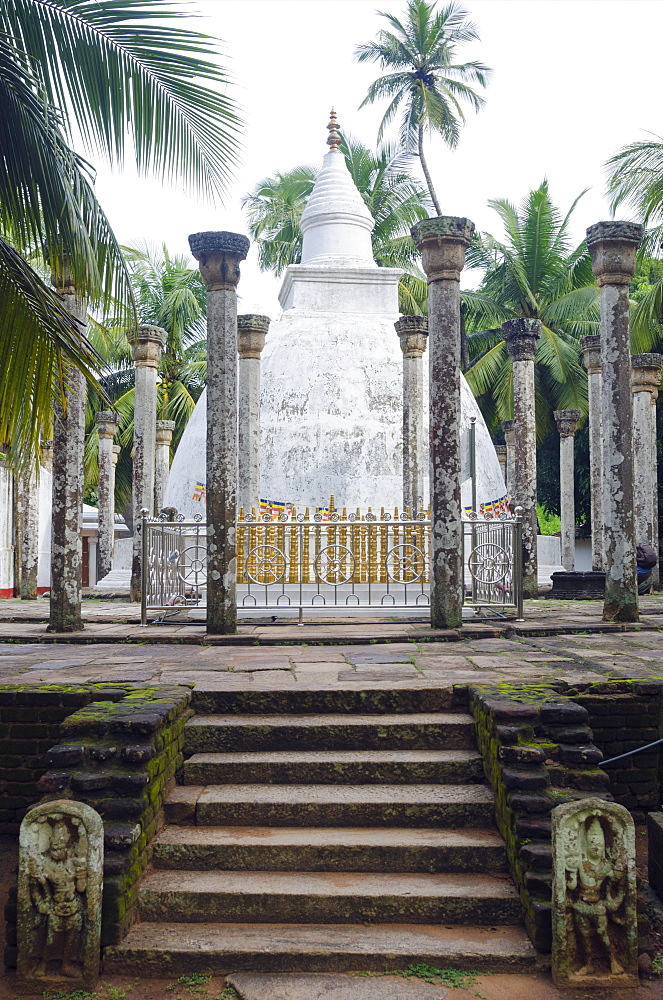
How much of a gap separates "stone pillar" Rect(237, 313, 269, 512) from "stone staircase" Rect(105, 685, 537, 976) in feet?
24.4

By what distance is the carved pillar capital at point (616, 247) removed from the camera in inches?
332

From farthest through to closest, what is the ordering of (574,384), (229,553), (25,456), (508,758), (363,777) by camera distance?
1. (574,384)
2. (229,553)
3. (25,456)
4. (363,777)
5. (508,758)

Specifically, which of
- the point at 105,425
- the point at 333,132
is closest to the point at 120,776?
the point at 105,425

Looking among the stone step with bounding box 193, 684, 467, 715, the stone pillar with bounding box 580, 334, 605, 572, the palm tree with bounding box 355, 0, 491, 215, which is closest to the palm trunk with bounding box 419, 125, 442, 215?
the palm tree with bounding box 355, 0, 491, 215

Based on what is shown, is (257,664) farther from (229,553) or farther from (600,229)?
(600,229)

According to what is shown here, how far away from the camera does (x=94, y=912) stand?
362 centimetres

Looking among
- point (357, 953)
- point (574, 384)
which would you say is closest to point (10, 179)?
point (357, 953)

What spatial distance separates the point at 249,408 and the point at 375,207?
1841cm

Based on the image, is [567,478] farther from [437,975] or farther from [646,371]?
[437,975]

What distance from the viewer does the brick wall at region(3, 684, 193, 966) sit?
3.75m

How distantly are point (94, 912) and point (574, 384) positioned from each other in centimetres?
2197

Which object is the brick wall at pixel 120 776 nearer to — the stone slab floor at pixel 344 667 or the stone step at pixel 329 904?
the stone step at pixel 329 904

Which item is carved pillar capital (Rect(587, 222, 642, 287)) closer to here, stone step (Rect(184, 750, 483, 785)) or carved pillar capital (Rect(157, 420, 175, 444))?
stone step (Rect(184, 750, 483, 785))

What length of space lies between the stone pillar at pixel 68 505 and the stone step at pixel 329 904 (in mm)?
4444
